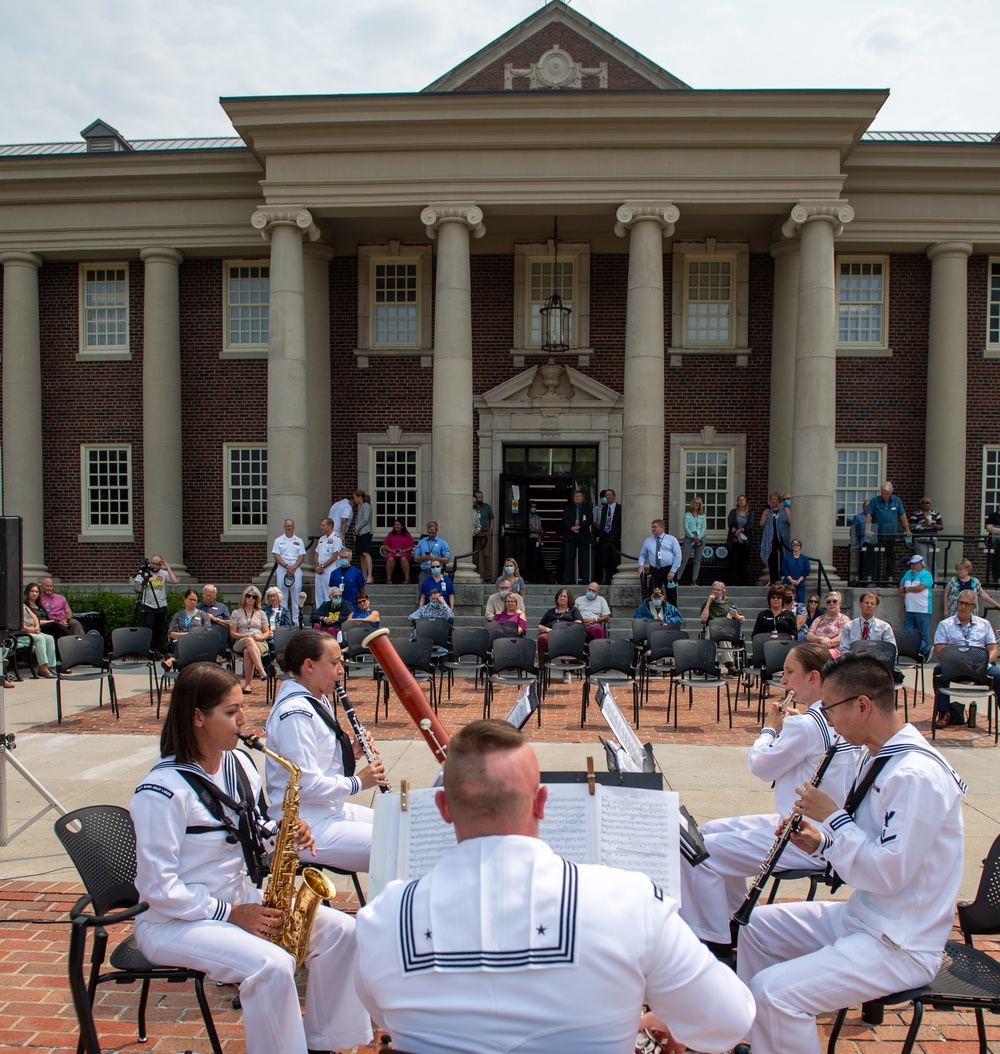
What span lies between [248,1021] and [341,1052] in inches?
26.4

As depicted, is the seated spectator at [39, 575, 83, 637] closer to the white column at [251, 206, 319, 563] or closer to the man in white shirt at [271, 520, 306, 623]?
the man in white shirt at [271, 520, 306, 623]

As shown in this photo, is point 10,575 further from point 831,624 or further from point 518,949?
point 831,624

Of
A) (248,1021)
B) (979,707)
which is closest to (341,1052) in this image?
(248,1021)

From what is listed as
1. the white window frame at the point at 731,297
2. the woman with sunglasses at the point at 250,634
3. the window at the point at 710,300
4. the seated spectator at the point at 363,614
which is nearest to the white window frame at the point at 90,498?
the seated spectator at the point at 363,614

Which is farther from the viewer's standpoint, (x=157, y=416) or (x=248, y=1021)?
(x=157, y=416)

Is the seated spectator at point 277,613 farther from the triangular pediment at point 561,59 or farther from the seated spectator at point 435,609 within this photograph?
the triangular pediment at point 561,59

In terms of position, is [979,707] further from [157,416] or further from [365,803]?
[157,416]

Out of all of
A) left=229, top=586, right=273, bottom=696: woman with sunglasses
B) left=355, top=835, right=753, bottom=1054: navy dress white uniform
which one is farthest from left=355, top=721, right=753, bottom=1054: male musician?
left=229, top=586, right=273, bottom=696: woman with sunglasses

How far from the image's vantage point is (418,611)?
607 inches

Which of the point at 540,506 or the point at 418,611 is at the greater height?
the point at 540,506

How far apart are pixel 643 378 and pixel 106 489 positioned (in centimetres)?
1281

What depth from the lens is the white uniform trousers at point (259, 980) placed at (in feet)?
10.7

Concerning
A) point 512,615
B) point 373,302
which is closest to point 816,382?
point 512,615

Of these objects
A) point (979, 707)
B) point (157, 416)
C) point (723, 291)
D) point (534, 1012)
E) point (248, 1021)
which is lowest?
point (979, 707)
